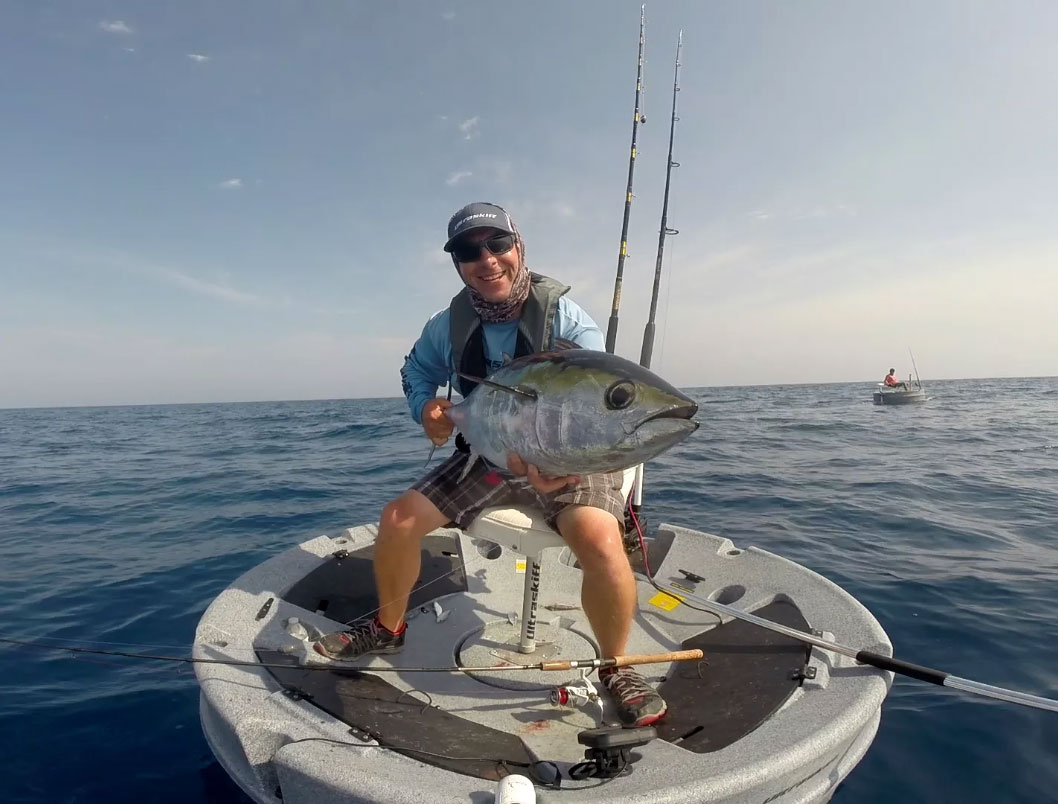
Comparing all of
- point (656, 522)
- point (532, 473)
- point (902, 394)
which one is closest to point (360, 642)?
point (532, 473)

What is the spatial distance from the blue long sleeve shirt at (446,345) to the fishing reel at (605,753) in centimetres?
180

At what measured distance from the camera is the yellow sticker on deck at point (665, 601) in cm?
416

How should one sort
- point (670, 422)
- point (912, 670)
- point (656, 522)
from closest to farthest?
point (670, 422)
point (912, 670)
point (656, 522)

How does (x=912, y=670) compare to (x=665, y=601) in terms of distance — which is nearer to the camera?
(x=912, y=670)

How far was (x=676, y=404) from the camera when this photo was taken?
1.89m

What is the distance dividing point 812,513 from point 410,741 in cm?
713

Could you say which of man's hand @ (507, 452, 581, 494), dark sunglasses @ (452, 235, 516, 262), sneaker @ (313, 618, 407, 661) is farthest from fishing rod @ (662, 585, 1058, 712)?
dark sunglasses @ (452, 235, 516, 262)

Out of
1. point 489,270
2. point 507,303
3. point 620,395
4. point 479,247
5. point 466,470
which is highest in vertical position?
point 479,247

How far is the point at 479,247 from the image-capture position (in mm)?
3012

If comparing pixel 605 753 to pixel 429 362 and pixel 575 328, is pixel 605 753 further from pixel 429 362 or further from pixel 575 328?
pixel 429 362

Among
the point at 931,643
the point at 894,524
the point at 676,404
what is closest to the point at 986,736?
the point at 931,643

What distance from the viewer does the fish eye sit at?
74.7 inches

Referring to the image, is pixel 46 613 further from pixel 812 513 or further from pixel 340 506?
pixel 812 513

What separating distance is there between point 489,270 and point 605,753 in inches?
92.8
